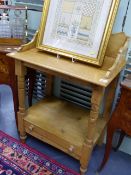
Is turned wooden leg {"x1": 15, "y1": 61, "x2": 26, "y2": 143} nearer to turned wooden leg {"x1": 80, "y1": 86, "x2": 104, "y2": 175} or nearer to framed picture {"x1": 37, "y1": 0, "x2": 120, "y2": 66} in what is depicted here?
framed picture {"x1": 37, "y1": 0, "x2": 120, "y2": 66}

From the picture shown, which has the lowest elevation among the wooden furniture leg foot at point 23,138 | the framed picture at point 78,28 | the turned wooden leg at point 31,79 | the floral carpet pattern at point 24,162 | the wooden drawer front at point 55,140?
the floral carpet pattern at point 24,162

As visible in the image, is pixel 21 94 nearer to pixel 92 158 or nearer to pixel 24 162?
pixel 24 162

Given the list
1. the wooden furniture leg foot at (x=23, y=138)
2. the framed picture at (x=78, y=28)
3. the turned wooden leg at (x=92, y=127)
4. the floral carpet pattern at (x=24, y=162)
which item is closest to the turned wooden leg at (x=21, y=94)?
the wooden furniture leg foot at (x=23, y=138)

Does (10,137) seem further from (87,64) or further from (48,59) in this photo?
(87,64)

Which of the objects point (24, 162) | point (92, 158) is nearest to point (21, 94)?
point (24, 162)

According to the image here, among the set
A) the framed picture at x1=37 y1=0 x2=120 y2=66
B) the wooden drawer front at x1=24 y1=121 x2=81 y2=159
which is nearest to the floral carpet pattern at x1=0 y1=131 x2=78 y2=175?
the wooden drawer front at x1=24 y1=121 x2=81 y2=159

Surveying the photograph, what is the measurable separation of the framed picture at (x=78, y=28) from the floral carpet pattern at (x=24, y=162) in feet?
2.80

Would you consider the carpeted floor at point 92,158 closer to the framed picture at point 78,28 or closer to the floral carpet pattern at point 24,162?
the floral carpet pattern at point 24,162

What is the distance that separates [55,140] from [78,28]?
83 cm

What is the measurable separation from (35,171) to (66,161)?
265 mm

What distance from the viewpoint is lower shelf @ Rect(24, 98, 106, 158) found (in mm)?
1442

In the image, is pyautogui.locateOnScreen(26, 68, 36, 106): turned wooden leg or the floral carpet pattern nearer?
the floral carpet pattern

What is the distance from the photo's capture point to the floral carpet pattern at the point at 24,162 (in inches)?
59.0

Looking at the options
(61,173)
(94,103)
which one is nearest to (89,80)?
(94,103)
